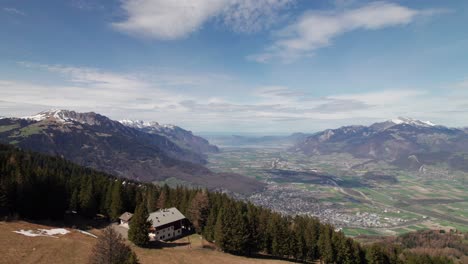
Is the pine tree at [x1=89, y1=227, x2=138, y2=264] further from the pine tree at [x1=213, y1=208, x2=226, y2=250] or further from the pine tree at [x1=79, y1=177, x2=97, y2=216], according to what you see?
the pine tree at [x1=79, y1=177, x2=97, y2=216]

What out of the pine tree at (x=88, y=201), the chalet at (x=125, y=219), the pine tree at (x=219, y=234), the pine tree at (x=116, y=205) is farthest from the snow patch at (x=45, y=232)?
the pine tree at (x=219, y=234)

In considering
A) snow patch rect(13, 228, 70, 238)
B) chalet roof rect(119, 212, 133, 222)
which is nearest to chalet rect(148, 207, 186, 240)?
chalet roof rect(119, 212, 133, 222)

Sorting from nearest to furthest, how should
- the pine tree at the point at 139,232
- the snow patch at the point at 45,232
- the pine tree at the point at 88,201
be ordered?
the snow patch at the point at 45,232 → the pine tree at the point at 139,232 → the pine tree at the point at 88,201

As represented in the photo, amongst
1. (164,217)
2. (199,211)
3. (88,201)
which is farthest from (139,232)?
(88,201)

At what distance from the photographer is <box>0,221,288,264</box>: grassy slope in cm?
4966

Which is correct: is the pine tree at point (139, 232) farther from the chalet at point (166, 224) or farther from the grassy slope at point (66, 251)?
the chalet at point (166, 224)

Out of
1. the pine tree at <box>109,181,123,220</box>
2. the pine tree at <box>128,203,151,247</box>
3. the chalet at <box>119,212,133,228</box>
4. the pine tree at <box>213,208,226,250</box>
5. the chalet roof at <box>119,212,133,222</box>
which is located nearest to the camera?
the pine tree at <box>128,203,151,247</box>

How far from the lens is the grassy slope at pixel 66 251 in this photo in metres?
49.7

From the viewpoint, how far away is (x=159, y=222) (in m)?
78.9

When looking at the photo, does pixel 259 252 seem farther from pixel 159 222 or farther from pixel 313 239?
pixel 159 222

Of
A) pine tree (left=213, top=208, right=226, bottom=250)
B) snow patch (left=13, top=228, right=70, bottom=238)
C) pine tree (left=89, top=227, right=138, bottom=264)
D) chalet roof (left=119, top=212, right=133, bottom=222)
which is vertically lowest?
pine tree (left=213, top=208, right=226, bottom=250)

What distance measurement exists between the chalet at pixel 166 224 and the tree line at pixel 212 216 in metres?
4.98

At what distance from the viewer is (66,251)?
54.5 m

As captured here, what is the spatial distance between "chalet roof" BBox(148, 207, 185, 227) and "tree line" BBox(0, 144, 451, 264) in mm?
4701
